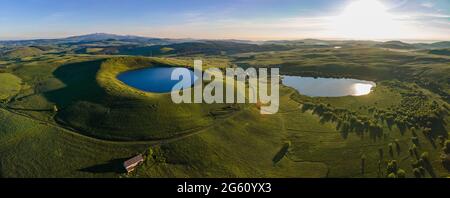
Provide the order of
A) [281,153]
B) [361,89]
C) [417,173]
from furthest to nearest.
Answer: [361,89]
[281,153]
[417,173]

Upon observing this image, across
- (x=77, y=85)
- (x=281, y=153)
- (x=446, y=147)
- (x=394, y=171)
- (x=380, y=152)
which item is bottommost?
(x=394, y=171)

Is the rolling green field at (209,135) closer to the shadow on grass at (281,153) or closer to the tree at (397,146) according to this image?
the shadow on grass at (281,153)

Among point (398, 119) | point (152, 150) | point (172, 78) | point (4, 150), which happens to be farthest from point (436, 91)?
point (4, 150)

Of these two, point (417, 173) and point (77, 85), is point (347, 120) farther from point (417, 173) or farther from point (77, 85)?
point (77, 85)

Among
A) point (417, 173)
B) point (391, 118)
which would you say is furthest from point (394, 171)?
point (391, 118)

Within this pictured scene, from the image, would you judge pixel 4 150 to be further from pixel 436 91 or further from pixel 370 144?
pixel 436 91

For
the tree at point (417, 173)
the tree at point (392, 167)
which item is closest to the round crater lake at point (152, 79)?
the tree at point (392, 167)

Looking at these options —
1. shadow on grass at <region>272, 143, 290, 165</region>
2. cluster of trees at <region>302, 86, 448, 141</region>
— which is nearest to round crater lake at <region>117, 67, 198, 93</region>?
cluster of trees at <region>302, 86, 448, 141</region>
